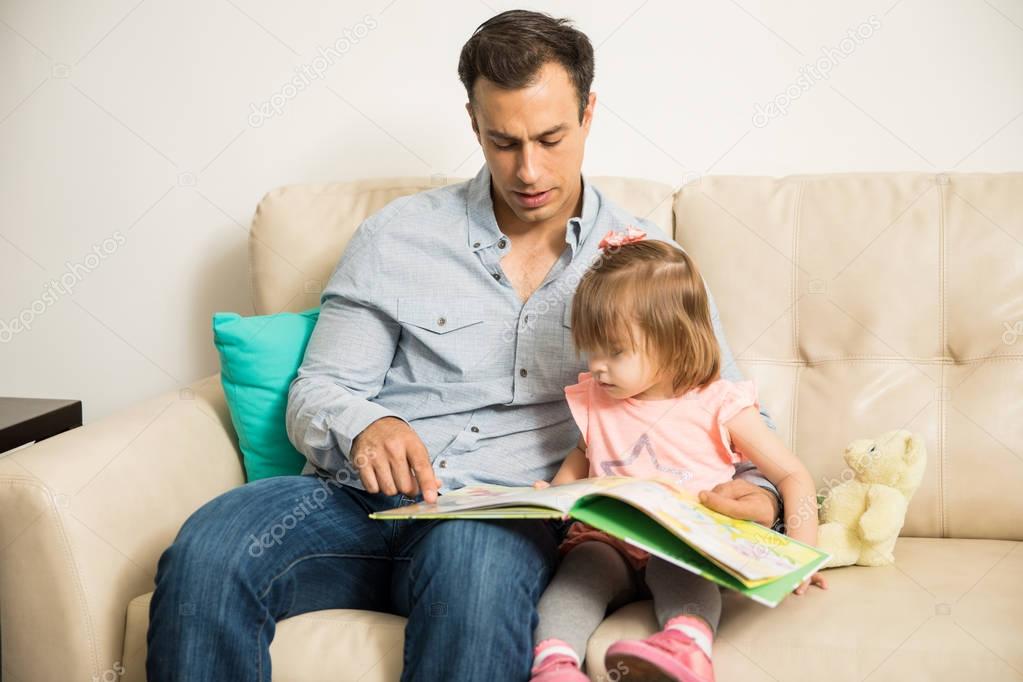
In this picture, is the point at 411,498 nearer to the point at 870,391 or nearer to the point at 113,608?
the point at 113,608

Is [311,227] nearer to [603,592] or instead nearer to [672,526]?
[603,592]

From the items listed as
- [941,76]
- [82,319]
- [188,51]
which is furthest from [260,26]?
[941,76]

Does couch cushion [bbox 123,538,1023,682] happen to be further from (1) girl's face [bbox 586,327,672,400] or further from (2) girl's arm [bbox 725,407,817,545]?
(1) girl's face [bbox 586,327,672,400]

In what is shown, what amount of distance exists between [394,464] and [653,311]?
435 mm

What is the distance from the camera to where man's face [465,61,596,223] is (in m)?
1.54

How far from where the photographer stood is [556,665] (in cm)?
120

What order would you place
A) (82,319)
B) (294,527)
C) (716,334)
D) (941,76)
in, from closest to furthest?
(294,527)
(716,334)
(941,76)
(82,319)

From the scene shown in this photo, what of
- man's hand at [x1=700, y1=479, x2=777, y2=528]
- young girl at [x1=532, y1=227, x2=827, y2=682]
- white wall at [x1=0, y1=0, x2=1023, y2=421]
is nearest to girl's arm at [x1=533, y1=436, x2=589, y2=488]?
young girl at [x1=532, y1=227, x2=827, y2=682]

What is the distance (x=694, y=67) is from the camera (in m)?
2.08

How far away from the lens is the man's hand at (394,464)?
1381mm

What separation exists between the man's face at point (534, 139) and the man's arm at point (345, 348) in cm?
28

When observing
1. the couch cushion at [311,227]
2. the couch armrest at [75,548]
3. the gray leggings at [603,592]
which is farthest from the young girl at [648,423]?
the couch armrest at [75,548]

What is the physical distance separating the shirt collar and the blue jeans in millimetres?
508

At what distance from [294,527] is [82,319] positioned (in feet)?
4.33
